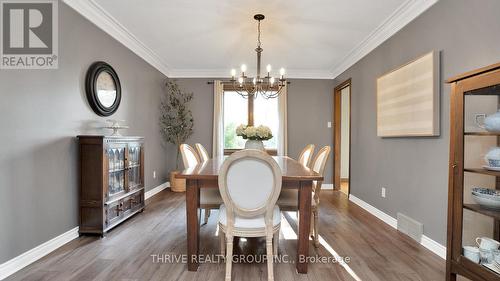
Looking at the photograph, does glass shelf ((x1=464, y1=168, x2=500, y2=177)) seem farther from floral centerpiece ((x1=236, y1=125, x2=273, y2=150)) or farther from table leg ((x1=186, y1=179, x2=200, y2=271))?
table leg ((x1=186, y1=179, x2=200, y2=271))

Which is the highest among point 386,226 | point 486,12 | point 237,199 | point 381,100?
point 486,12

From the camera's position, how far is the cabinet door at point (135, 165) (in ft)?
10.2

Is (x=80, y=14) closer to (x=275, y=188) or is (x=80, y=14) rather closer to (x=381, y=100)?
(x=275, y=188)

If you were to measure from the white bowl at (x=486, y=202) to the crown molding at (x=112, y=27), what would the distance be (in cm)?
371

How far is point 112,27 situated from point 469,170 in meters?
3.83

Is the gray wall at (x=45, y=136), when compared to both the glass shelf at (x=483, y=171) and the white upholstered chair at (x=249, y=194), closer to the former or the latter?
the white upholstered chair at (x=249, y=194)

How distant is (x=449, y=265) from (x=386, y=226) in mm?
1317

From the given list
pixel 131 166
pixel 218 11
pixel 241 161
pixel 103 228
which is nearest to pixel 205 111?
pixel 131 166

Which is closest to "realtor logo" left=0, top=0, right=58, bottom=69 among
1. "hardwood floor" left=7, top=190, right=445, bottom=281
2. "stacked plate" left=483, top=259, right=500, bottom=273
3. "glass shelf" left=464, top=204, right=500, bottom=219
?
"hardwood floor" left=7, top=190, right=445, bottom=281

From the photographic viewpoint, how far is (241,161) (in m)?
1.67

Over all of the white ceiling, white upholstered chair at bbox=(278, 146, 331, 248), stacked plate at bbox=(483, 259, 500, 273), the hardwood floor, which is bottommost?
the hardwood floor

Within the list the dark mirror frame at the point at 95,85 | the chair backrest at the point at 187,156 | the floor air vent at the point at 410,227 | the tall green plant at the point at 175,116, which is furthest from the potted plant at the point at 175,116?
the floor air vent at the point at 410,227

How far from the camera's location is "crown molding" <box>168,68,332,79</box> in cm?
514

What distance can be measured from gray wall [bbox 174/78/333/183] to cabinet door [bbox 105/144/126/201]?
237 centimetres
